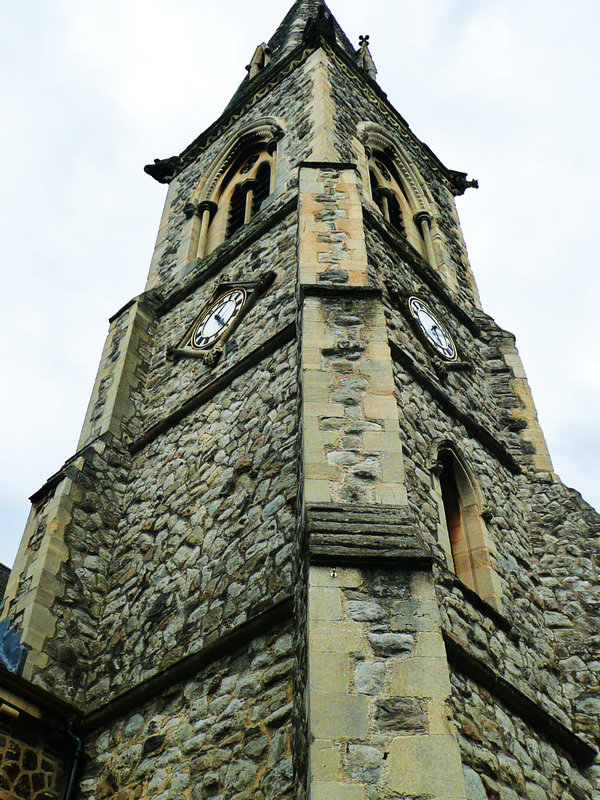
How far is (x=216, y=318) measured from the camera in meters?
11.1

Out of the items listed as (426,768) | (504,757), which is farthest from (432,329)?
(426,768)

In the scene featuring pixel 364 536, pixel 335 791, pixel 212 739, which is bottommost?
pixel 335 791

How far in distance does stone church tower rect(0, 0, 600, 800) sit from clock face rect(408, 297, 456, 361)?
5 centimetres

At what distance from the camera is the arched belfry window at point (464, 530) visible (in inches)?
304

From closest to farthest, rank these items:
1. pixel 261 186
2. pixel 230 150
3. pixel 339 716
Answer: pixel 339 716 < pixel 261 186 < pixel 230 150

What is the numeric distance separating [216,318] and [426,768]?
7481 millimetres

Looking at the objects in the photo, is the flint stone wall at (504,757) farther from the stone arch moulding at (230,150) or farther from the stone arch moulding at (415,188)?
the stone arch moulding at (230,150)

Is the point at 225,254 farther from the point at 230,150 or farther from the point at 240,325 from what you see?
the point at 230,150

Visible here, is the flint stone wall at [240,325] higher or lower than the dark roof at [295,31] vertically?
lower

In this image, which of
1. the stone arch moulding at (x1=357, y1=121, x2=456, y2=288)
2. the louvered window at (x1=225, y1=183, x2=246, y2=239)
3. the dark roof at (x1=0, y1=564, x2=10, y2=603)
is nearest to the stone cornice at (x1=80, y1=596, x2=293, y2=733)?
the dark roof at (x1=0, y1=564, x2=10, y2=603)

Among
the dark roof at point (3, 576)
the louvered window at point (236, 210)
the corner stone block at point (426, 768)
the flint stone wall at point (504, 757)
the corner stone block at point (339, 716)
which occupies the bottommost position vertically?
the corner stone block at point (426, 768)

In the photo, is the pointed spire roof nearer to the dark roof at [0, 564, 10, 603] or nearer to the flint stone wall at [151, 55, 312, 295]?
the flint stone wall at [151, 55, 312, 295]

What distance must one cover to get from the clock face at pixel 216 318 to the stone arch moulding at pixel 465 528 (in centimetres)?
337

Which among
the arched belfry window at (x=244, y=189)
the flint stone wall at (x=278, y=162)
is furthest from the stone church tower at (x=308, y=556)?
the arched belfry window at (x=244, y=189)
